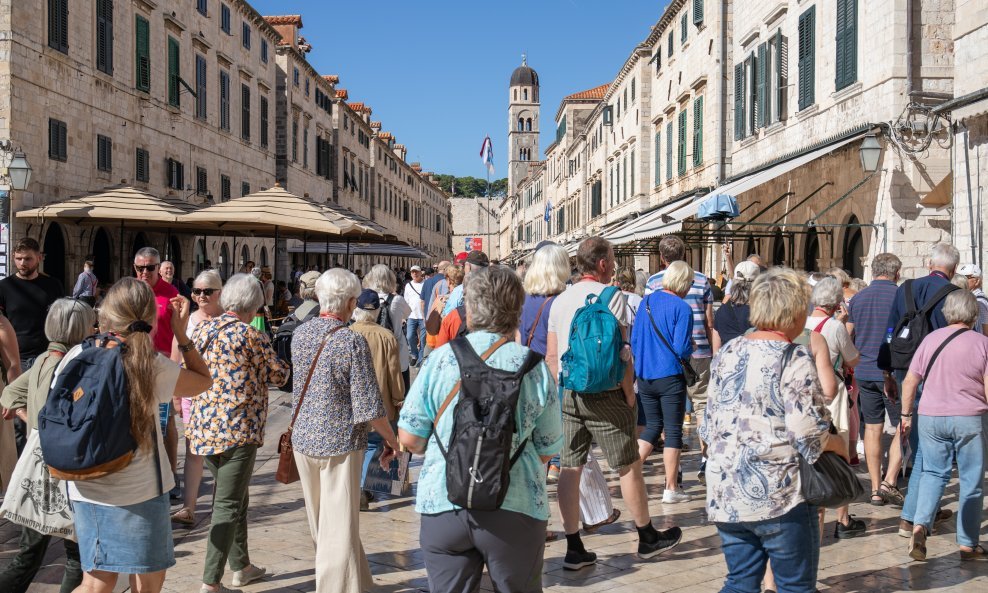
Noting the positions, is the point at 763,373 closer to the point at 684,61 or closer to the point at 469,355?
the point at 469,355

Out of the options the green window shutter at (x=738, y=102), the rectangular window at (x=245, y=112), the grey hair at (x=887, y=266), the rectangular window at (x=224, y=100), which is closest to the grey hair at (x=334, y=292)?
the grey hair at (x=887, y=266)

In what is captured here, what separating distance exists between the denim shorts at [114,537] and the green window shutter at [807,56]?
14.7 m

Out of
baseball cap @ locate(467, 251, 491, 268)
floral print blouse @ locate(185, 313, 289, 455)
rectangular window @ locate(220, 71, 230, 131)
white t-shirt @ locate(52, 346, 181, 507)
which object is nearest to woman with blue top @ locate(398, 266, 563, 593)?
white t-shirt @ locate(52, 346, 181, 507)

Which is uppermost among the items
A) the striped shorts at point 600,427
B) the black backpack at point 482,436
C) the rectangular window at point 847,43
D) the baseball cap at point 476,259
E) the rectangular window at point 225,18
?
the rectangular window at point 225,18

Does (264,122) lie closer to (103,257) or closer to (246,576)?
(103,257)

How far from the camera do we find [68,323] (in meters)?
4.45

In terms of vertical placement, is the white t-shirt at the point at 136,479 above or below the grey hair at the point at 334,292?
below

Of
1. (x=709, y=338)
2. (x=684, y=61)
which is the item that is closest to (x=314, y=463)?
(x=709, y=338)

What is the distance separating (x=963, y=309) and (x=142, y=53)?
66.9ft

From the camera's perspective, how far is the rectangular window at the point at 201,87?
2533 centimetres

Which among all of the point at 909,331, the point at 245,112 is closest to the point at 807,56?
the point at 909,331

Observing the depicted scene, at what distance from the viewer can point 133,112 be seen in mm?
21188

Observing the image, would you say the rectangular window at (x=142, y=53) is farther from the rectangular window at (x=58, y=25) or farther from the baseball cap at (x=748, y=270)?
the baseball cap at (x=748, y=270)

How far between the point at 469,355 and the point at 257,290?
8.06 feet
